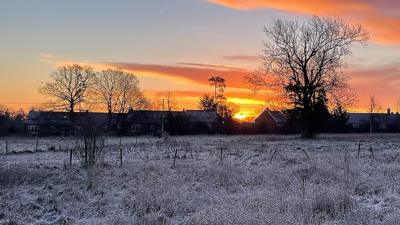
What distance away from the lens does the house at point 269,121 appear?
287 ft

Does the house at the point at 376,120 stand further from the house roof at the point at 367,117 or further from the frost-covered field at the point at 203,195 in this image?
the frost-covered field at the point at 203,195

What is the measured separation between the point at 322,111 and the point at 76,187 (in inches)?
1942

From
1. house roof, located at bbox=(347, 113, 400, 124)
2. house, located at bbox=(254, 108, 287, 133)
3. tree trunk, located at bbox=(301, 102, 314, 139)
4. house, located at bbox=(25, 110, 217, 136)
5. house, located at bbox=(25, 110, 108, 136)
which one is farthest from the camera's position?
house roof, located at bbox=(347, 113, 400, 124)

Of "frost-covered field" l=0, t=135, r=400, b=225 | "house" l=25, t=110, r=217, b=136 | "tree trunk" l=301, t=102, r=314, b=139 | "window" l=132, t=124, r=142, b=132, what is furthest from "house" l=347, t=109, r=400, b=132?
"frost-covered field" l=0, t=135, r=400, b=225

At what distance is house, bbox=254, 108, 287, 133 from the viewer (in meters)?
87.6

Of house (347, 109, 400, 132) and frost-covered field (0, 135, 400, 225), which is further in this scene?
house (347, 109, 400, 132)

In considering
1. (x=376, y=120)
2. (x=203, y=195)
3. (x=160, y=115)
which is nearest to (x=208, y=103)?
(x=160, y=115)

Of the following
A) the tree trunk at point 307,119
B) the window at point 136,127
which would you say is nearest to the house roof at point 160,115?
the window at point 136,127

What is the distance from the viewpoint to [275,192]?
1356 centimetres

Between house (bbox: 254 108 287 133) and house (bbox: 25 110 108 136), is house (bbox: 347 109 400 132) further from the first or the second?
house (bbox: 25 110 108 136)

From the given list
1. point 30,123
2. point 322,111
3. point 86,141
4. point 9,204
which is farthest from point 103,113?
point 9,204

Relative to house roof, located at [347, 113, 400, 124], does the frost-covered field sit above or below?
below

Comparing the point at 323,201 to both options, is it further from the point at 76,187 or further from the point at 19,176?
the point at 19,176

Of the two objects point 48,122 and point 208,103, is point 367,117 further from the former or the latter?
point 48,122
